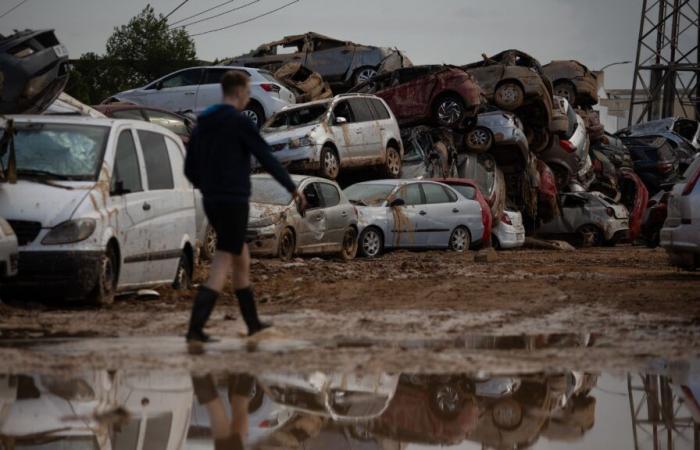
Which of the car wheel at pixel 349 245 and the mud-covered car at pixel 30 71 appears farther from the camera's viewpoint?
the car wheel at pixel 349 245

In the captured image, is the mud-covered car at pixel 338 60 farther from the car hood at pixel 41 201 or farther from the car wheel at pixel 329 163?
the car hood at pixel 41 201

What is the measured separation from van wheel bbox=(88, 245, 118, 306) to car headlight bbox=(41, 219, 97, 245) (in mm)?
260

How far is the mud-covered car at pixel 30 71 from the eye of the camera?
56.3 feet

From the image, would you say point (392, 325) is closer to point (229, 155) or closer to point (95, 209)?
point (229, 155)

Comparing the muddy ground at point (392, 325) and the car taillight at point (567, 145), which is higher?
the car taillight at point (567, 145)

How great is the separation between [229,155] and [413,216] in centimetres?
1569

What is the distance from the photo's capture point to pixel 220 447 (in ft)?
19.1

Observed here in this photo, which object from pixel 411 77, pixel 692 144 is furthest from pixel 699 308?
pixel 692 144

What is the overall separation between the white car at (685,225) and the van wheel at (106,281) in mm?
7132

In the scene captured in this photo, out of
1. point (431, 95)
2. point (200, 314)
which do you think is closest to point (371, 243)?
point (431, 95)

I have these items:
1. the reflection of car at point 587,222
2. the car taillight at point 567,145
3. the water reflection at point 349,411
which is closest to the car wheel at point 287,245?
the water reflection at point 349,411

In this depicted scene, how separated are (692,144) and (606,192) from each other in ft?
30.1

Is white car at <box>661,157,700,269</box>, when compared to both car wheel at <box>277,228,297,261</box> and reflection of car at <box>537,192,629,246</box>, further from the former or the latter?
reflection of car at <box>537,192,629,246</box>

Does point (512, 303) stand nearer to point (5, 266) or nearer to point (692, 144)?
point (5, 266)
